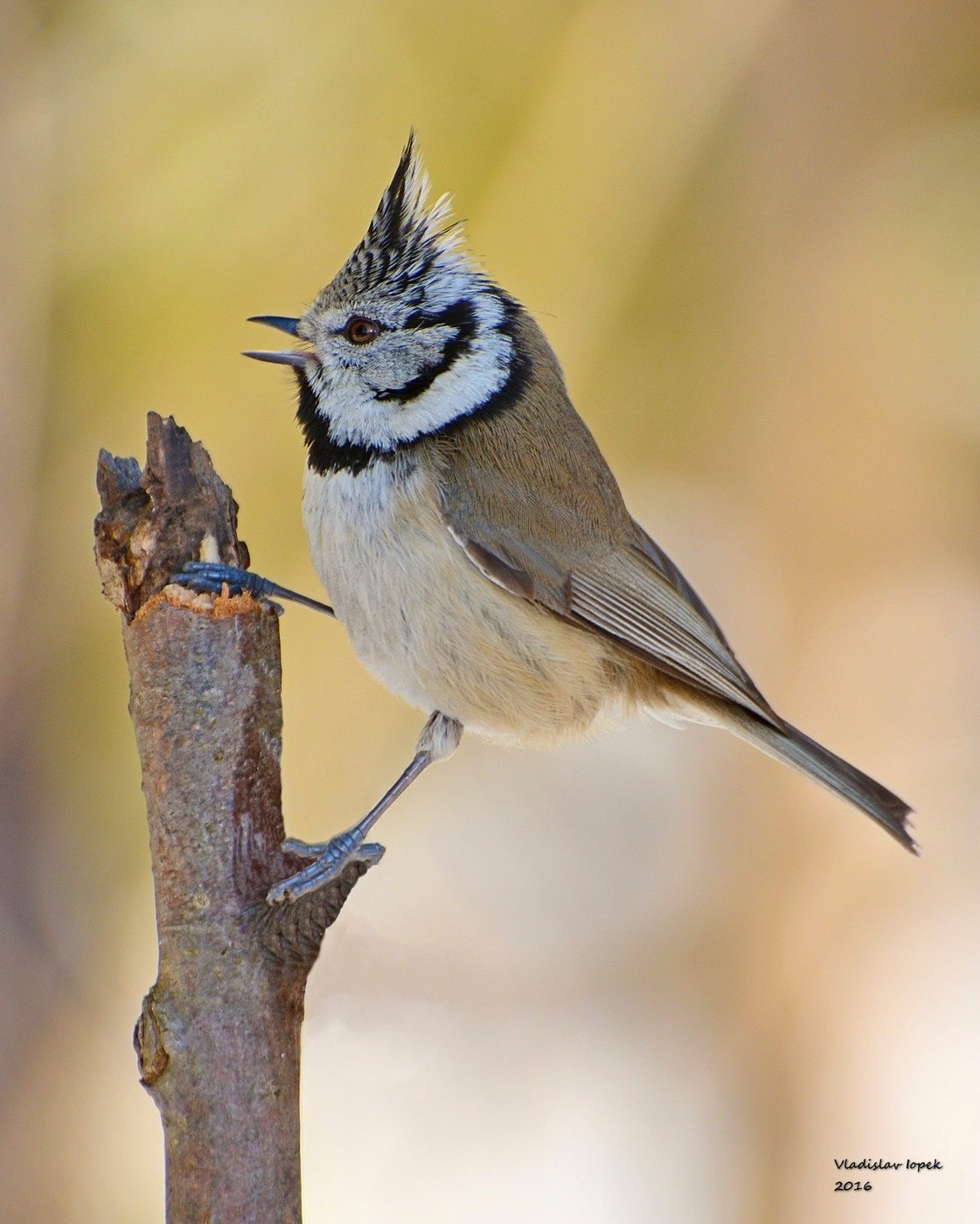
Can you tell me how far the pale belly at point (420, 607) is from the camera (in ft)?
6.10

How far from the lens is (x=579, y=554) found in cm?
203

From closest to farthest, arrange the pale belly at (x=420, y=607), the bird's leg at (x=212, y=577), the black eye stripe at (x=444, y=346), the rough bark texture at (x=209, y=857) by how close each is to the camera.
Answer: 1. the rough bark texture at (x=209, y=857)
2. the bird's leg at (x=212, y=577)
3. the pale belly at (x=420, y=607)
4. the black eye stripe at (x=444, y=346)

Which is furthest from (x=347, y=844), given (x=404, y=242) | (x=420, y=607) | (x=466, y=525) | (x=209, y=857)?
(x=404, y=242)

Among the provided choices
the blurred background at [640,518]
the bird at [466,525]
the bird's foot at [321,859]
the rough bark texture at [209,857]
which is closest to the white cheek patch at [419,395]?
the bird at [466,525]

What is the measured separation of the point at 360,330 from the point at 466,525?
1.26ft

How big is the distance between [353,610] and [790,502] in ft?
5.40

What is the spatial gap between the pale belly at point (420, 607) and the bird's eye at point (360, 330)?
0.78ft

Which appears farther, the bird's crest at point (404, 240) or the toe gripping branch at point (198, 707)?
the bird's crest at point (404, 240)

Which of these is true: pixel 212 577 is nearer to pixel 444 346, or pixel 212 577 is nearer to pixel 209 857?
pixel 209 857

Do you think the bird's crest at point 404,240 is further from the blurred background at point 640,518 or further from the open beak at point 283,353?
the blurred background at point 640,518

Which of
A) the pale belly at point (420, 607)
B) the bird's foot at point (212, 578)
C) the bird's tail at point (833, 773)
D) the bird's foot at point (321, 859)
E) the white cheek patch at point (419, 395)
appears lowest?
the bird's foot at point (321, 859)

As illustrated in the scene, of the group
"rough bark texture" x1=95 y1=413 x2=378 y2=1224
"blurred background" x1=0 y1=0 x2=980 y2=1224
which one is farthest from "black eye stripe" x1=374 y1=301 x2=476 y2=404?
"blurred background" x1=0 y1=0 x2=980 y2=1224

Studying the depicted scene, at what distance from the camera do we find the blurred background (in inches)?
108

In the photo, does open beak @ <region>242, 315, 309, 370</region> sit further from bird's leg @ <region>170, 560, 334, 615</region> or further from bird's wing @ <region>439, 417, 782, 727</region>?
bird's leg @ <region>170, 560, 334, 615</region>
